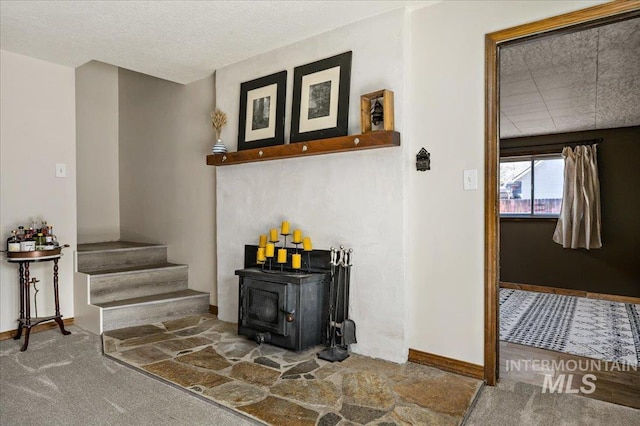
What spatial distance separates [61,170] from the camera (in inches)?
148

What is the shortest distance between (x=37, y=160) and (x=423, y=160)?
336 cm

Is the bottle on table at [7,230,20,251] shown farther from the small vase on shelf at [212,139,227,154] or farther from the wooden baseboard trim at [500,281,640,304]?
the wooden baseboard trim at [500,281,640,304]

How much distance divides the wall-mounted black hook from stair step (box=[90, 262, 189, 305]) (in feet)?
9.29

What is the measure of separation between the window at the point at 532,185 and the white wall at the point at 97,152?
5.72m

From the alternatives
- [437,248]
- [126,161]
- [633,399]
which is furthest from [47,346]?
[633,399]

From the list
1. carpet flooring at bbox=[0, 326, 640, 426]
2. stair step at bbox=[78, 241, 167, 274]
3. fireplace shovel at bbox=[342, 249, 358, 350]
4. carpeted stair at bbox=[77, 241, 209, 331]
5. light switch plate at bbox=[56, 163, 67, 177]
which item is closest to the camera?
carpet flooring at bbox=[0, 326, 640, 426]

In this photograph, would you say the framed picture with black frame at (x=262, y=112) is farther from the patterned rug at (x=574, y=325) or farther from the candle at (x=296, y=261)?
the patterned rug at (x=574, y=325)

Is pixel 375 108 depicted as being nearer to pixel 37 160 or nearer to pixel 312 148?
pixel 312 148

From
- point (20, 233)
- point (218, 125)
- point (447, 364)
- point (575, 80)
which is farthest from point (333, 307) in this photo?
point (575, 80)

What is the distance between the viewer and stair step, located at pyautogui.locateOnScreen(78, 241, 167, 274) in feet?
13.2

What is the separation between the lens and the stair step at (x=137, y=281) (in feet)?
12.2

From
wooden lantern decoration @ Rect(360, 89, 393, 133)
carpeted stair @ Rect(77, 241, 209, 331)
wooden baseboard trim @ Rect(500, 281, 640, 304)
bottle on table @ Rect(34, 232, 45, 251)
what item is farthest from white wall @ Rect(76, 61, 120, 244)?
wooden baseboard trim @ Rect(500, 281, 640, 304)

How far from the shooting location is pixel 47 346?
318cm

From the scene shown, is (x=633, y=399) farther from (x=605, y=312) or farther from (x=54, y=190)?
(x=54, y=190)
